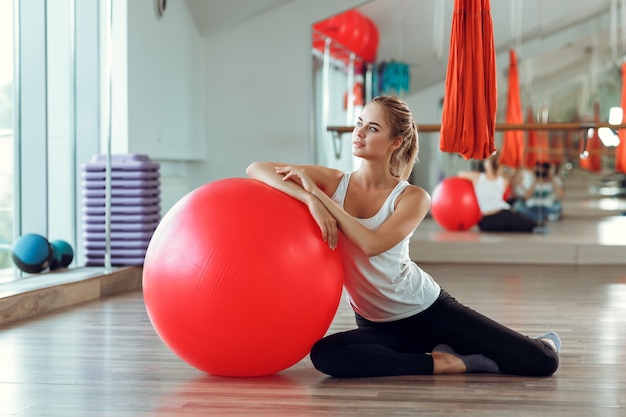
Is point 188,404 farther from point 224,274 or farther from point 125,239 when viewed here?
point 125,239

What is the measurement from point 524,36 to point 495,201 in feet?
4.77

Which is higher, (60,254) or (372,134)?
(372,134)

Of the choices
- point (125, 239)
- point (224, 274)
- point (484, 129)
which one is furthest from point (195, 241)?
point (125, 239)

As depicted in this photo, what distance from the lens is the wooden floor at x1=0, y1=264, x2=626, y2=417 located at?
271cm

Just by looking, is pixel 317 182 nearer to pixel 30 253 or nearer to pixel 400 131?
pixel 400 131

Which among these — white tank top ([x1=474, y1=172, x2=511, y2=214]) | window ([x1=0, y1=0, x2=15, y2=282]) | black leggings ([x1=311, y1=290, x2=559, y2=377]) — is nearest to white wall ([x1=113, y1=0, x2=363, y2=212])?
white tank top ([x1=474, y1=172, x2=511, y2=214])

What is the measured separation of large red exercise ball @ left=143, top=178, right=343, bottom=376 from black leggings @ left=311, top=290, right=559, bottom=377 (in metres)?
0.16

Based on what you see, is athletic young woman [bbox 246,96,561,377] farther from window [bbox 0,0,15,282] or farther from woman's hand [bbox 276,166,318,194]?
window [bbox 0,0,15,282]

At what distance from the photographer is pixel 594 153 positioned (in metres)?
7.46

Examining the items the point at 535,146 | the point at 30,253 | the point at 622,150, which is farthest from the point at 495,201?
the point at 30,253

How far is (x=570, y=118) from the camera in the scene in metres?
7.61

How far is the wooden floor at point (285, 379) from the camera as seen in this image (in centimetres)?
272

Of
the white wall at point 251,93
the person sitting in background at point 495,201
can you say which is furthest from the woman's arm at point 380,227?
the person sitting in background at point 495,201

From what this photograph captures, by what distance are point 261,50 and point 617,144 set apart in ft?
10.1
